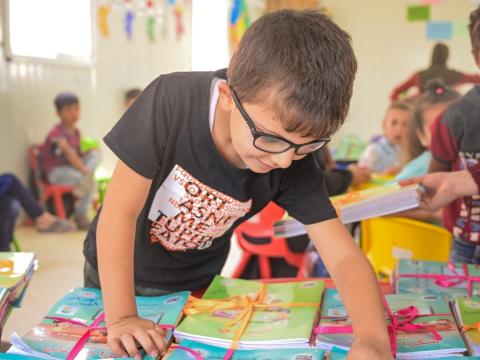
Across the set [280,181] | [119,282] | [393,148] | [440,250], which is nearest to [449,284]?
[280,181]

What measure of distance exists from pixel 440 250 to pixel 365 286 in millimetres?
1020

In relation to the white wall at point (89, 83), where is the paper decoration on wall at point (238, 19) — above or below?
above

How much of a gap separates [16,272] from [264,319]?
Result: 41 centimetres

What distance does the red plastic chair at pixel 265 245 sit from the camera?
2.06 m

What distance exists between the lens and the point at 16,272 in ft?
3.10

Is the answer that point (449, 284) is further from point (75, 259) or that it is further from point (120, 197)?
point (75, 259)

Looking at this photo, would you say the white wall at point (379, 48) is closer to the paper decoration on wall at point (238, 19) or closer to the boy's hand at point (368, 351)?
the paper decoration on wall at point (238, 19)

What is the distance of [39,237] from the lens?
3670 mm

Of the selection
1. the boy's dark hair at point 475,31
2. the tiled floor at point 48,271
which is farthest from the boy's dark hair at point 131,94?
the boy's dark hair at point 475,31

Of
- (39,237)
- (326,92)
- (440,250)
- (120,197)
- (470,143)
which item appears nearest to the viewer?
(326,92)

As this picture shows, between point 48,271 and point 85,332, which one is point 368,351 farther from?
point 48,271

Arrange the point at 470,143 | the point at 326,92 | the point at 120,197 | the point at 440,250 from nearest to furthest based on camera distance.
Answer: the point at 326,92
the point at 120,197
the point at 470,143
the point at 440,250

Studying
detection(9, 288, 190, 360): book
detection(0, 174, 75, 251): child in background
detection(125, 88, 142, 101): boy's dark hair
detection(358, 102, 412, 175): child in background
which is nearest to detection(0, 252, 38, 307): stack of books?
detection(9, 288, 190, 360): book

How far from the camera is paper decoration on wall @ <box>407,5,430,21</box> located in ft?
17.9
